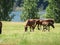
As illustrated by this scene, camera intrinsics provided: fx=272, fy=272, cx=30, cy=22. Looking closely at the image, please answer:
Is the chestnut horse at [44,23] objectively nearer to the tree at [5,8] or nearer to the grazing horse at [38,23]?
the grazing horse at [38,23]

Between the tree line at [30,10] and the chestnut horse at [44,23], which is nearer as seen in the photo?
the chestnut horse at [44,23]

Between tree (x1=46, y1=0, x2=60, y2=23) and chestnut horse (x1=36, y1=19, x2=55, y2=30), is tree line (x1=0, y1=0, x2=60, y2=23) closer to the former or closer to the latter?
tree (x1=46, y1=0, x2=60, y2=23)

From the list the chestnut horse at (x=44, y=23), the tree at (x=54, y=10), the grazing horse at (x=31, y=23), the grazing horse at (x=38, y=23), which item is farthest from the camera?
the tree at (x=54, y=10)

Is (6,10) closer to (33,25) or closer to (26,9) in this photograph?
(26,9)

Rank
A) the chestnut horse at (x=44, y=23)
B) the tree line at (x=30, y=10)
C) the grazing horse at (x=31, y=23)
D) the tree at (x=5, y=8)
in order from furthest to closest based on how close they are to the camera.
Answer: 1. the tree at (x=5, y=8)
2. the tree line at (x=30, y=10)
3. the grazing horse at (x=31, y=23)
4. the chestnut horse at (x=44, y=23)

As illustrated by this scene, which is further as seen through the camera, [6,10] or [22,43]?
[6,10]

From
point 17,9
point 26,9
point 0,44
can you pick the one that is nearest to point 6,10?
point 26,9

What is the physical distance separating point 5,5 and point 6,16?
3.83m

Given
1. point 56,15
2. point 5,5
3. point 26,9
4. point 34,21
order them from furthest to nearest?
point 26,9, point 5,5, point 56,15, point 34,21

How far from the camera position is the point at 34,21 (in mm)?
30203

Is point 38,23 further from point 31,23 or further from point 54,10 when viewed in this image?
point 54,10

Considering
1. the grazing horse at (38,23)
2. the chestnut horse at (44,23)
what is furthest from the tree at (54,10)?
the chestnut horse at (44,23)

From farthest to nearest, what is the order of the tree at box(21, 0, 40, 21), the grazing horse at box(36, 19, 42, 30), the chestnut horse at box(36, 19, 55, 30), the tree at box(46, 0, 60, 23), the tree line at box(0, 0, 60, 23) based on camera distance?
the tree at box(21, 0, 40, 21)
the tree line at box(0, 0, 60, 23)
the tree at box(46, 0, 60, 23)
the grazing horse at box(36, 19, 42, 30)
the chestnut horse at box(36, 19, 55, 30)

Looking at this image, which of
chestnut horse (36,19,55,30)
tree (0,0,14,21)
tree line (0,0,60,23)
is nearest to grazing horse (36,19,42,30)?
chestnut horse (36,19,55,30)
